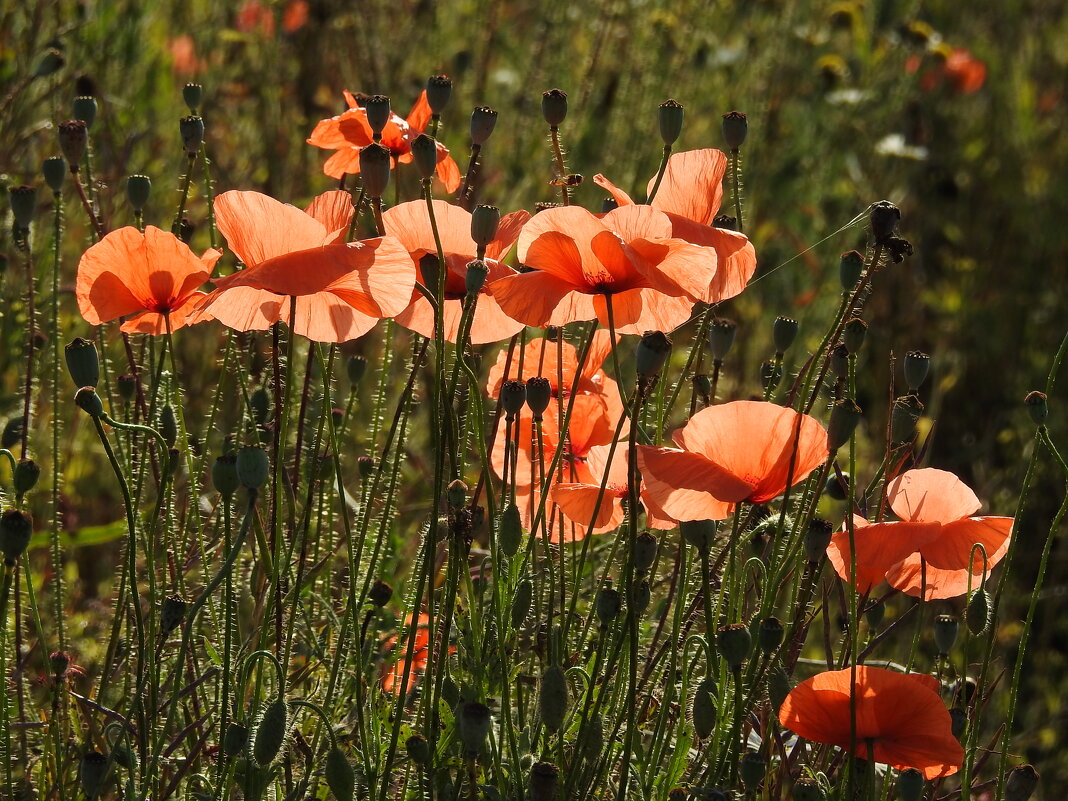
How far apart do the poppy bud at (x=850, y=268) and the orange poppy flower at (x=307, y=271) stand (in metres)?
0.43

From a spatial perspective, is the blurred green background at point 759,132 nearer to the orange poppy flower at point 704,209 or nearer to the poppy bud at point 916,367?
the poppy bud at point 916,367

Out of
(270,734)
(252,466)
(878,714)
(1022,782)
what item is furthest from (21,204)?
(1022,782)

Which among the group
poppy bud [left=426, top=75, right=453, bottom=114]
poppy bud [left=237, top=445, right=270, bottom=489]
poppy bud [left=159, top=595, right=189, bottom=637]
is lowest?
poppy bud [left=159, top=595, right=189, bottom=637]

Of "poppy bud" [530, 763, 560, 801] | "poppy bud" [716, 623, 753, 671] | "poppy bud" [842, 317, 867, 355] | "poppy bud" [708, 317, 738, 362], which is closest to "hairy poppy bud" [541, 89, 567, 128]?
"poppy bud" [708, 317, 738, 362]

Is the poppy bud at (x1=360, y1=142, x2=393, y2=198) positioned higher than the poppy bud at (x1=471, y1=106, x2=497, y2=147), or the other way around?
the poppy bud at (x1=471, y1=106, x2=497, y2=147)

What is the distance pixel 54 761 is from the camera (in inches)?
52.4

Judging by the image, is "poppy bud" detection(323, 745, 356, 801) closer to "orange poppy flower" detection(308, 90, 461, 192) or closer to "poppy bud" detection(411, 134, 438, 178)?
"poppy bud" detection(411, 134, 438, 178)

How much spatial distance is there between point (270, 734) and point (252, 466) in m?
0.21

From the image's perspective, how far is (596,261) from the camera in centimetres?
115

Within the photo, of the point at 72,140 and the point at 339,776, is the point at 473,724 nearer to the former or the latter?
the point at 339,776

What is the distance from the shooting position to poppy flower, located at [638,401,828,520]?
110 centimetres

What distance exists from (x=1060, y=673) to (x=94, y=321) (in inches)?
94.8

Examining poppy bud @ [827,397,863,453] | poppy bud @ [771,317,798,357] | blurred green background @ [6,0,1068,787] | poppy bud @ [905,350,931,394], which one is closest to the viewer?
poppy bud @ [827,397,863,453]

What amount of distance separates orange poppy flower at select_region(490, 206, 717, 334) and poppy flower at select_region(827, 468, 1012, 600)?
0.28 m
